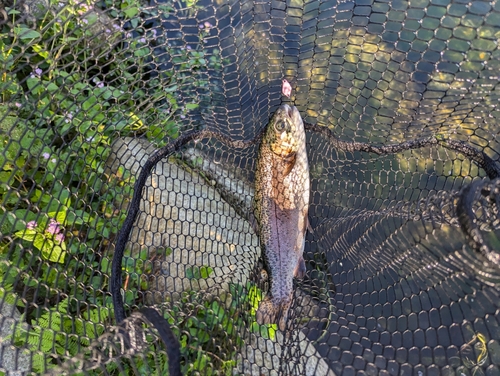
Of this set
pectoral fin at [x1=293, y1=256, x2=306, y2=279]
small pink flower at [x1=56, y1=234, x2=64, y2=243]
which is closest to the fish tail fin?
pectoral fin at [x1=293, y1=256, x2=306, y2=279]

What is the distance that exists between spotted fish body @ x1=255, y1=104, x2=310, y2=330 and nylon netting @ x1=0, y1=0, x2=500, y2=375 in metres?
0.15

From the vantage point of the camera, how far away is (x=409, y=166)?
3863mm

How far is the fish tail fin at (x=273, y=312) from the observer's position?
275 centimetres

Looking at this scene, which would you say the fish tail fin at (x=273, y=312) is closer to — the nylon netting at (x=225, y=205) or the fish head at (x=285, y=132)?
the nylon netting at (x=225, y=205)

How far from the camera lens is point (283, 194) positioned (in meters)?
3.21

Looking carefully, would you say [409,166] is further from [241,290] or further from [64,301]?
[64,301]

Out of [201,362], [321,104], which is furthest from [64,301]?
[321,104]

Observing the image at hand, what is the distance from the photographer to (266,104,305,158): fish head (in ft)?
10.3

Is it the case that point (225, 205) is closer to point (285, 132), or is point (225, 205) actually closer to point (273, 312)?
point (285, 132)

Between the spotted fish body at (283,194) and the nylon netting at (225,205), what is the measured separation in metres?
0.15

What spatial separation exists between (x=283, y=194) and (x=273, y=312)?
967 millimetres

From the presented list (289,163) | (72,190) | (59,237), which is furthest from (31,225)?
(289,163)

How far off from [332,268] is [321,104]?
1626 mm

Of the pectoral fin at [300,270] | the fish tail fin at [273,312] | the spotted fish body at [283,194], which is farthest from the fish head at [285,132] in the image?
the fish tail fin at [273,312]
